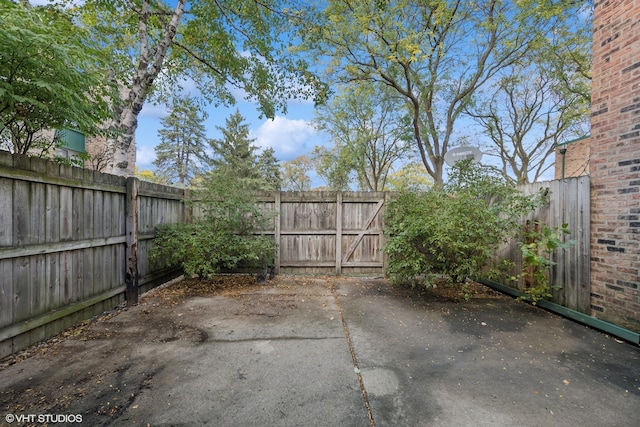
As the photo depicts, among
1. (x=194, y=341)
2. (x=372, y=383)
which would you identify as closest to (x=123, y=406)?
(x=194, y=341)

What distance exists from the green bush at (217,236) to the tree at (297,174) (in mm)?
16851

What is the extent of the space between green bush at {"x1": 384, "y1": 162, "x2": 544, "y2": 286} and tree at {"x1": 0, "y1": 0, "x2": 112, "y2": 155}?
4079 millimetres

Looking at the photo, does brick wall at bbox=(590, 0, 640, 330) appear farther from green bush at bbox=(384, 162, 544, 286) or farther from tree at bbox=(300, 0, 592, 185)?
tree at bbox=(300, 0, 592, 185)

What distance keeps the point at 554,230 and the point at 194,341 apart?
4569 mm

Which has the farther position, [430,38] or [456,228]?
[430,38]

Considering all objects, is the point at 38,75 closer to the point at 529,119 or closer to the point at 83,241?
the point at 83,241

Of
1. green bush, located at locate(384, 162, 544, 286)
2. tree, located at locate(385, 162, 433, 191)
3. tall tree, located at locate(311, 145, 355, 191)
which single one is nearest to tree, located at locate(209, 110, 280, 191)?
tall tree, located at locate(311, 145, 355, 191)

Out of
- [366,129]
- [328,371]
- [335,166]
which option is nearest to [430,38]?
[366,129]

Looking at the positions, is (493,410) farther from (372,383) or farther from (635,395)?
(635,395)

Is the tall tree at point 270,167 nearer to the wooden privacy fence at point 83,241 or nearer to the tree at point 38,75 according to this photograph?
the wooden privacy fence at point 83,241

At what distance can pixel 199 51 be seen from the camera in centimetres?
610

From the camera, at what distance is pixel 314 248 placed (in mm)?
5953

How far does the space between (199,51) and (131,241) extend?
452 cm

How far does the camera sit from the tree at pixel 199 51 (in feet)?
14.6
